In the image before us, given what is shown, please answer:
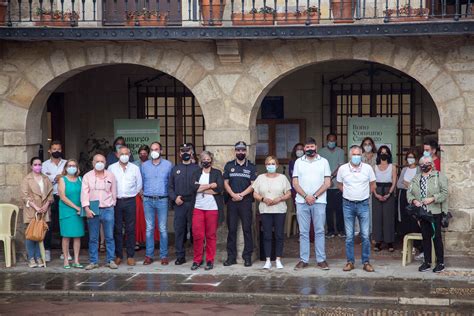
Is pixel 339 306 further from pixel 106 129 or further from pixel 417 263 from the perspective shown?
pixel 106 129

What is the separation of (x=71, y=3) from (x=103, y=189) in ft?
10.1

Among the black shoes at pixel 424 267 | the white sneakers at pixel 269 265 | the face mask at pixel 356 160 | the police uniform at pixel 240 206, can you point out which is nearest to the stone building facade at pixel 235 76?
the police uniform at pixel 240 206

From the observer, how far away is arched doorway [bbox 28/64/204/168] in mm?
20078

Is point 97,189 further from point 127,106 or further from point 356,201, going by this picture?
point 127,106

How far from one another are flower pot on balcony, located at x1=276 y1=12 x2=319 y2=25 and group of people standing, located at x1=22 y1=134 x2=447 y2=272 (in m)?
1.80

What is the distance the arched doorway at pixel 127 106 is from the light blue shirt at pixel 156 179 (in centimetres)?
428

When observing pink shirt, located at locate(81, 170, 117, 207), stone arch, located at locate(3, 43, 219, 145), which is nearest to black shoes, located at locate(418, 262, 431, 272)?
stone arch, located at locate(3, 43, 219, 145)

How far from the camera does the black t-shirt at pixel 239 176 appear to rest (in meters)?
15.3

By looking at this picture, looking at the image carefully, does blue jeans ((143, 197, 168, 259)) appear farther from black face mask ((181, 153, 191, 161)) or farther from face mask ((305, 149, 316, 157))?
face mask ((305, 149, 316, 157))

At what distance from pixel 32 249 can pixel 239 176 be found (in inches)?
129

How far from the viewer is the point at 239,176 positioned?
15305mm

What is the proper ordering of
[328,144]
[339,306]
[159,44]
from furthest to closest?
1. [328,144]
2. [159,44]
3. [339,306]

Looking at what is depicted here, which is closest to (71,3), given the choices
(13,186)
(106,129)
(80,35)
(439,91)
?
(80,35)

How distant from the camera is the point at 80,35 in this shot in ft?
50.4
